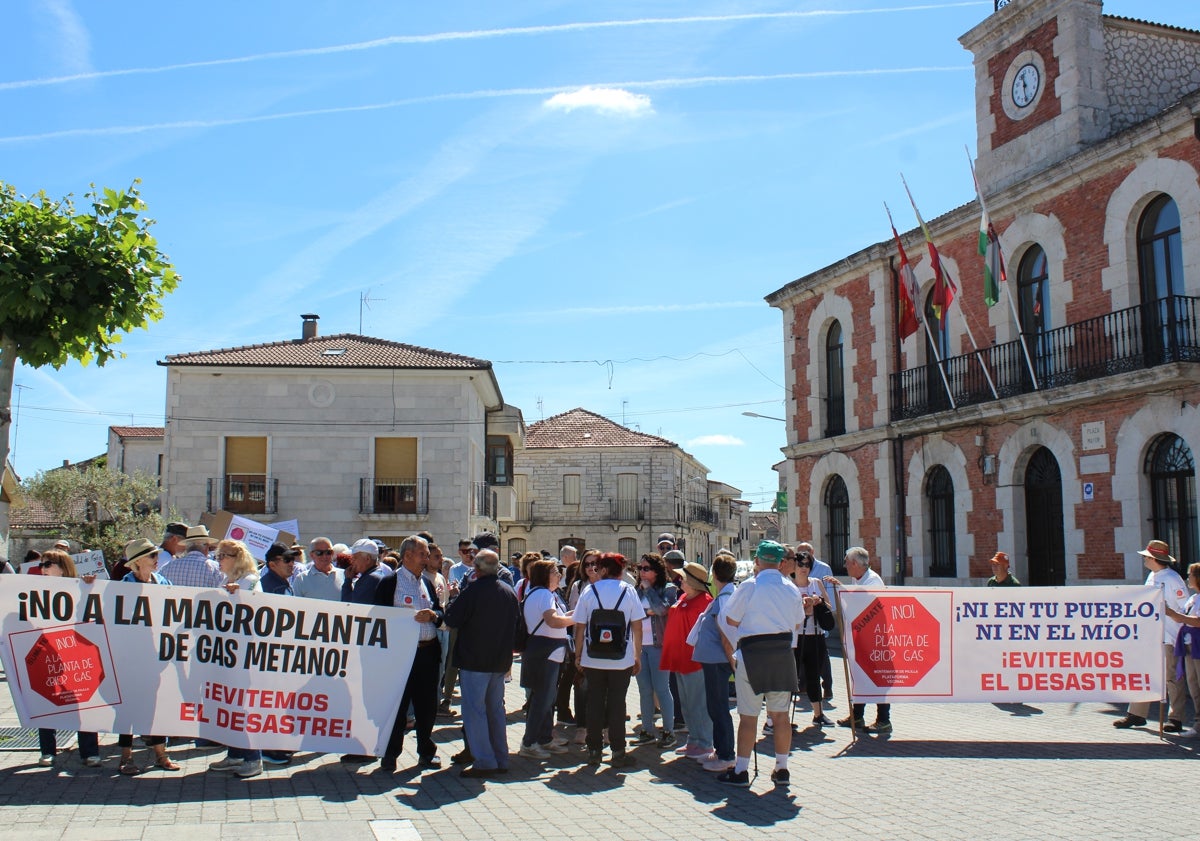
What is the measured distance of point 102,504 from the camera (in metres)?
32.4

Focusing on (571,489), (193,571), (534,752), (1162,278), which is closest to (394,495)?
(1162,278)

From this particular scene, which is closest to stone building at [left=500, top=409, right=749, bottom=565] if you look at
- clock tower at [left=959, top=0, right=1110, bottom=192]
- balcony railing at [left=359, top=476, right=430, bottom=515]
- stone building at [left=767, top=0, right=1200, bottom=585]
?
balcony railing at [left=359, top=476, right=430, bottom=515]

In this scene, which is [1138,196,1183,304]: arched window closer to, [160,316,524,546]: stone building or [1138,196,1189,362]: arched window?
[1138,196,1189,362]: arched window

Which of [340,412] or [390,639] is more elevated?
[340,412]

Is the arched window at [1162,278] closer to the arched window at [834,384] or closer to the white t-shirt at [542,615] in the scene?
the arched window at [834,384]

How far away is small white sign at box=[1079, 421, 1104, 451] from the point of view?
56.9 feet

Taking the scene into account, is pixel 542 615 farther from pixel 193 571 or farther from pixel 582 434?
pixel 582 434

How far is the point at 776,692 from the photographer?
819 cm

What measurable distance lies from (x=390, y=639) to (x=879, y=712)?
4820mm

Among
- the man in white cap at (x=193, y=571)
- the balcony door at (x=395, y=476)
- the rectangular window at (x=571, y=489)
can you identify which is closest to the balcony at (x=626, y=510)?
the rectangular window at (x=571, y=489)

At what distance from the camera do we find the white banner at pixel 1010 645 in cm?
1030

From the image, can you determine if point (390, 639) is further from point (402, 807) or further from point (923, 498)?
point (923, 498)

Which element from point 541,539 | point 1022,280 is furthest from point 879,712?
point 541,539

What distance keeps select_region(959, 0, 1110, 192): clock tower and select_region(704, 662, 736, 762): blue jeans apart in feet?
44.3
